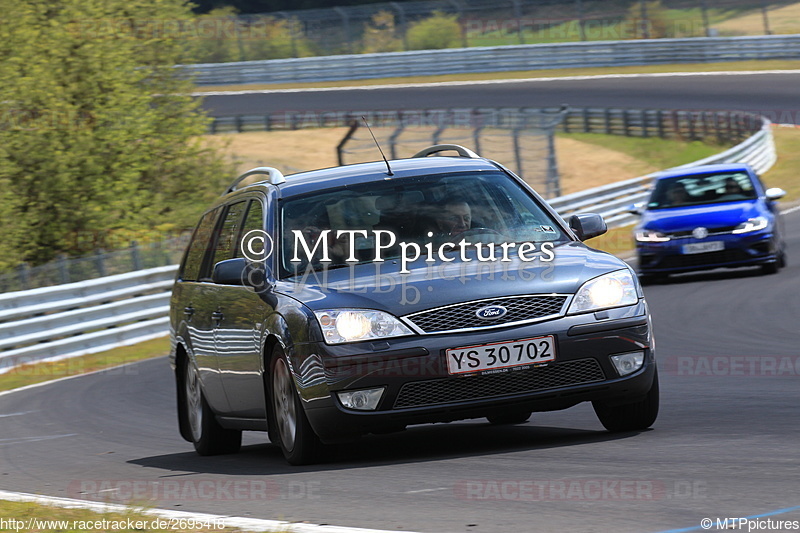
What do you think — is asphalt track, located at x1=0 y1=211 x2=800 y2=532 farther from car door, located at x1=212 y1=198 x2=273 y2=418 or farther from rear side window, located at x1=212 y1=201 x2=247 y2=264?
rear side window, located at x1=212 y1=201 x2=247 y2=264

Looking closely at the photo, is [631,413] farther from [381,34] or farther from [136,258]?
[381,34]

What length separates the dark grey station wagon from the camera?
6.61m

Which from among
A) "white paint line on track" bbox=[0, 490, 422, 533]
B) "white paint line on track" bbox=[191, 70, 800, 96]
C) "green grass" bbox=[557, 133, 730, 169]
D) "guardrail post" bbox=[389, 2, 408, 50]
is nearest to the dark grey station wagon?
"white paint line on track" bbox=[0, 490, 422, 533]

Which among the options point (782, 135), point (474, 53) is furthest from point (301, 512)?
point (474, 53)

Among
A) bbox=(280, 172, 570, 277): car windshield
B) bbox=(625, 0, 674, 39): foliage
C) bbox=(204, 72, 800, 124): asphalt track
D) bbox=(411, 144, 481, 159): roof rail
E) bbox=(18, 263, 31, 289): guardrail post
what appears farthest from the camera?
bbox=(625, 0, 674, 39): foliage

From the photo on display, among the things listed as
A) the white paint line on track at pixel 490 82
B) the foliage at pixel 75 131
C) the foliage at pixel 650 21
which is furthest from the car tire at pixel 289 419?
the foliage at pixel 650 21

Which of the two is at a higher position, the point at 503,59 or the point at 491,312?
the point at 491,312

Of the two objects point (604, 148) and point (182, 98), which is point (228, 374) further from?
point (604, 148)

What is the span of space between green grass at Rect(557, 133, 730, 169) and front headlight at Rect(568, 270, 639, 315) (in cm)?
2771

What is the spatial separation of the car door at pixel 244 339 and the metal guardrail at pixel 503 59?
38.9 meters

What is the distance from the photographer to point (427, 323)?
6578 millimetres

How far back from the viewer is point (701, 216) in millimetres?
16609

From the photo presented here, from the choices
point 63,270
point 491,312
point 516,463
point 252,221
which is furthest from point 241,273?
point 63,270

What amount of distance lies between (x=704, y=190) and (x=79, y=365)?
8131mm
